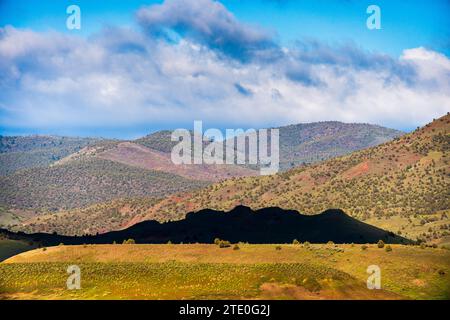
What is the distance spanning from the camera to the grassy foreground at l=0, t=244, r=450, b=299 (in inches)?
4011

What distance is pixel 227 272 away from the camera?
110 m

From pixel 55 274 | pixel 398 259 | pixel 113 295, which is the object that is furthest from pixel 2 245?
pixel 398 259

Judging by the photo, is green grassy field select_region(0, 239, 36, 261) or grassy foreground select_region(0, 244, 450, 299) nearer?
grassy foreground select_region(0, 244, 450, 299)

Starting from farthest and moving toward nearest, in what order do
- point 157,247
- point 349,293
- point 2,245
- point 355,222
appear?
1. point 355,222
2. point 2,245
3. point 157,247
4. point 349,293

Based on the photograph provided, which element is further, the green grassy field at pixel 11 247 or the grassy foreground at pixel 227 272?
the green grassy field at pixel 11 247

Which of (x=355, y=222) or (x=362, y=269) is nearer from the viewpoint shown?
(x=362, y=269)

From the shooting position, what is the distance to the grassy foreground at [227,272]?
102 metres

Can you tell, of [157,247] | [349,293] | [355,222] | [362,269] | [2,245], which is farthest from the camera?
[355,222]

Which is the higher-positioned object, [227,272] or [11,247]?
[11,247]

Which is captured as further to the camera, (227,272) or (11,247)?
(11,247)

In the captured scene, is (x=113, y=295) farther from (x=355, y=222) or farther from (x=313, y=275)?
(x=355, y=222)
